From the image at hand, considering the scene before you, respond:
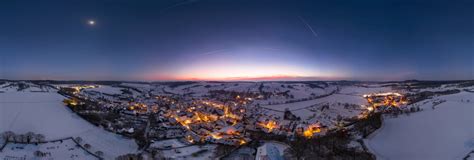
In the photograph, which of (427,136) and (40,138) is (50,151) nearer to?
(40,138)

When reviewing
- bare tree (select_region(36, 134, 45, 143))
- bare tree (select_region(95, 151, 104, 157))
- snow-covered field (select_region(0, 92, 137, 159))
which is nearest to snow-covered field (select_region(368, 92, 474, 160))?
bare tree (select_region(95, 151, 104, 157))

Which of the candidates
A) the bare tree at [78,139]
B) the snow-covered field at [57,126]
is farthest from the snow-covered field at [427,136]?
the bare tree at [78,139]

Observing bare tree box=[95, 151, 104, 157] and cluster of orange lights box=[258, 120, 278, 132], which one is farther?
cluster of orange lights box=[258, 120, 278, 132]

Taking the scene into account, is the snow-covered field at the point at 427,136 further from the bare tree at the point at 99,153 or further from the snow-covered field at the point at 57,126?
the snow-covered field at the point at 57,126

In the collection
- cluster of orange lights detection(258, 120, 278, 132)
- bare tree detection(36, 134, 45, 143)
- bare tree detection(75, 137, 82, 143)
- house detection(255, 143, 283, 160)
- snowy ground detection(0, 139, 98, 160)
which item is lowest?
snowy ground detection(0, 139, 98, 160)

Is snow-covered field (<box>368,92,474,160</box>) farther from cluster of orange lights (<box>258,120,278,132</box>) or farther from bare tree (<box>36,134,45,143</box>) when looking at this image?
bare tree (<box>36,134,45,143</box>)

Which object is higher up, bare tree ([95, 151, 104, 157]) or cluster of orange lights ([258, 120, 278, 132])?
cluster of orange lights ([258, 120, 278, 132])
